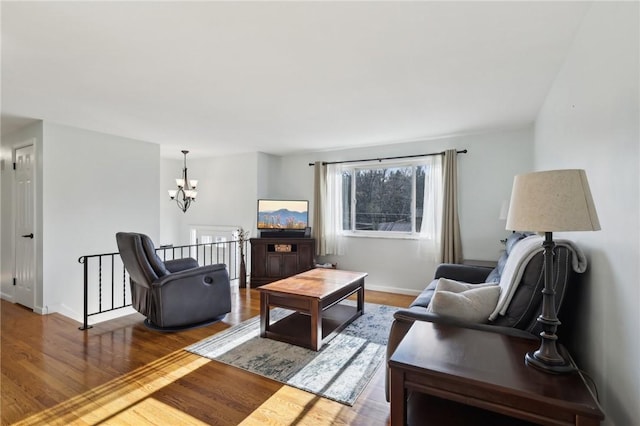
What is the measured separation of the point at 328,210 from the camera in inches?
204

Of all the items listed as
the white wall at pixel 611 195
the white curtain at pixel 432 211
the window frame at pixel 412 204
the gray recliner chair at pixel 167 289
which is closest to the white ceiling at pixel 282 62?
the white wall at pixel 611 195

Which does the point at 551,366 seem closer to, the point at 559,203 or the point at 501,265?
the point at 559,203

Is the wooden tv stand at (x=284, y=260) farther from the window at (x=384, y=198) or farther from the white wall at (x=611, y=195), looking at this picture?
the white wall at (x=611, y=195)

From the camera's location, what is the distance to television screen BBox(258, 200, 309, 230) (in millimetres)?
5172

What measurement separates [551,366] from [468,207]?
336 centimetres

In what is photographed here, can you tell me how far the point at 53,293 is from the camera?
146 inches

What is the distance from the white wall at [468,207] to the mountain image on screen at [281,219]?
0.87 m

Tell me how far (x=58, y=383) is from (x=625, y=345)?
10.7 ft

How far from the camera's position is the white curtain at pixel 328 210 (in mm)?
5105

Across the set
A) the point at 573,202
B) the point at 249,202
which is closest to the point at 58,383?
the point at 573,202

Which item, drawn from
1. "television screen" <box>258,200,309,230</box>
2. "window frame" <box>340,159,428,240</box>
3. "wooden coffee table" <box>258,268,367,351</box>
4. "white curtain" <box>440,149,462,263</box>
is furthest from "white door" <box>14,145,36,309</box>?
"white curtain" <box>440,149,462,263</box>

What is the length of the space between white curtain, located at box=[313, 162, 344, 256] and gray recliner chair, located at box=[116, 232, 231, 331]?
85.1 inches

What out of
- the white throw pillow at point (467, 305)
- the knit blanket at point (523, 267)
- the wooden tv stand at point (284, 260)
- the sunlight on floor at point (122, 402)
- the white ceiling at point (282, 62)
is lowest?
the sunlight on floor at point (122, 402)

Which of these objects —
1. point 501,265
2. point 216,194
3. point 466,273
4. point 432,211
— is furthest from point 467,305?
point 216,194
